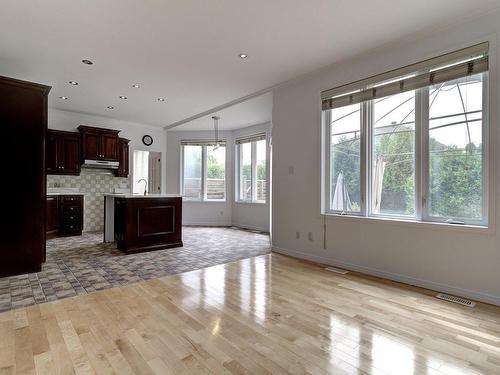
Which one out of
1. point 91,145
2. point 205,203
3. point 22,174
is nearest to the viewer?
point 22,174

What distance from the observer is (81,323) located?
7.34ft

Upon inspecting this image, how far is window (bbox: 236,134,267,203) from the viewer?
720 centimetres

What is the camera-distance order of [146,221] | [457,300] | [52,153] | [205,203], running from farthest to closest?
[205,203]
[52,153]
[146,221]
[457,300]

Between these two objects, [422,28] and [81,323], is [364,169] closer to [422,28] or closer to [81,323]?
[422,28]

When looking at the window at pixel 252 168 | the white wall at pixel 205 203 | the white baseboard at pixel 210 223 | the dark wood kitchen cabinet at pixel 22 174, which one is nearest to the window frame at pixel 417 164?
the window at pixel 252 168

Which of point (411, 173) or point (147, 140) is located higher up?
point (147, 140)

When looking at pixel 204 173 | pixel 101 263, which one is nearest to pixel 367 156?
pixel 101 263

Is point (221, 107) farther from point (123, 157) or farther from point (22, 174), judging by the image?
point (22, 174)

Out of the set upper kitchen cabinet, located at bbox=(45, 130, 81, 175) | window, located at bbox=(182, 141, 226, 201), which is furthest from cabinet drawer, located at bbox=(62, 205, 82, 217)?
window, located at bbox=(182, 141, 226, 201)

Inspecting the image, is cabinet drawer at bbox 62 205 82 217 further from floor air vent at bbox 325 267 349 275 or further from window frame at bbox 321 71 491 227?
floor air vent at bbox 325 267 349 275

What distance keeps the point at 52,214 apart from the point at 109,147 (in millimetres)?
1827

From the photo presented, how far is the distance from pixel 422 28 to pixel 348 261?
2832 millimetres

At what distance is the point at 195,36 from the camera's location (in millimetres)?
3172

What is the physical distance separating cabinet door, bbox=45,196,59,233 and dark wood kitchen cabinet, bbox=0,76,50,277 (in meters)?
2.41
